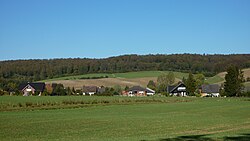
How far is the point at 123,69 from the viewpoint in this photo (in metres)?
169

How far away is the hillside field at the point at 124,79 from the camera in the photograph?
469ft

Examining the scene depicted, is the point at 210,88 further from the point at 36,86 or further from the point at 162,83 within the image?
the point at 36,86

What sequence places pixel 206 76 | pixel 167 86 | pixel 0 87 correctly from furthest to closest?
pixel 206 76
pixel 167 86
pixel 0 87

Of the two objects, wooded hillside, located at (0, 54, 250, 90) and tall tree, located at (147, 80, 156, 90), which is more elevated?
wooded hillside, located at (0, 54, 250, 90)

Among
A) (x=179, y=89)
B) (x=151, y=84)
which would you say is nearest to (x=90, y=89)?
(x=151, y=84)

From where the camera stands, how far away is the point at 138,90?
14388cm

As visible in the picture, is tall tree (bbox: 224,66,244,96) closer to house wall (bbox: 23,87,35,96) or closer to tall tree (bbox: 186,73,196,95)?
tall tree (bbox: 186,73,196,95)

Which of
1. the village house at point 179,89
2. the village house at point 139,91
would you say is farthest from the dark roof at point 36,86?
the village house at point 179,89

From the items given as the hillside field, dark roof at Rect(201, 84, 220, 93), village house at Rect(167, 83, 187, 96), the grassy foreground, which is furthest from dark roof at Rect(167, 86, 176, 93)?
the grassy foreground

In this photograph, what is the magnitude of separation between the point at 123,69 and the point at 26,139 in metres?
148

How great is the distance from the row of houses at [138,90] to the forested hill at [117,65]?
2104 cm

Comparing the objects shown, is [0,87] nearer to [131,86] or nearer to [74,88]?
[74,88]

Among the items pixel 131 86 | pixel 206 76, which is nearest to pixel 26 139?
pixel 131 86

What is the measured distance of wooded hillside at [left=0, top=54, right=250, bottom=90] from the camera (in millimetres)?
155625
